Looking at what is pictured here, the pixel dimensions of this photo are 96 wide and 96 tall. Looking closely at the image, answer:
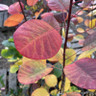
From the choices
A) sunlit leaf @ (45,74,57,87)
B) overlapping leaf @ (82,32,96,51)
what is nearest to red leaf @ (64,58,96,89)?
overlapping leaf @ (82,32,96,51)

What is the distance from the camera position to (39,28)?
235mm

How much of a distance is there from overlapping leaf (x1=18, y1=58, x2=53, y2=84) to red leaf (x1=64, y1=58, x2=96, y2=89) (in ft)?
0.26

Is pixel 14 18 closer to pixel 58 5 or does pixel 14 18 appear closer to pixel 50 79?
pixel 58 5

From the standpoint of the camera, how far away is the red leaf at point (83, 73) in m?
0.24

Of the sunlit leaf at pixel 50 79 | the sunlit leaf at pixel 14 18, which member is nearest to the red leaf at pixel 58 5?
the sunlit leaf at pixel 14 18

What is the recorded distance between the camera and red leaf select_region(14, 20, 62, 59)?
0.68ft

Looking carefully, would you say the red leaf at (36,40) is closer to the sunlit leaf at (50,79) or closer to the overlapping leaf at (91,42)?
the overlapping leaf at (91,42)

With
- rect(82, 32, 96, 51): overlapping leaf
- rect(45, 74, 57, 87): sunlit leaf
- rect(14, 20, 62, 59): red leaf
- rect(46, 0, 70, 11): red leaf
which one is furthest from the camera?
rect(45, 74, 57, 87): sunlit leaf

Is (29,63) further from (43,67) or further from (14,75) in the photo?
(14,75)

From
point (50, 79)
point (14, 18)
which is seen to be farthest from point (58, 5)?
point (50, 79)

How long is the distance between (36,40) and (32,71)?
16 cm

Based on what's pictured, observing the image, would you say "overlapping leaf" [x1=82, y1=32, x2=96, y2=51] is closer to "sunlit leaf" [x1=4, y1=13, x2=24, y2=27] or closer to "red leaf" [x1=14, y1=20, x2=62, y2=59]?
"red leaf" [x1=14, y1=20, x2=62, y2=59]

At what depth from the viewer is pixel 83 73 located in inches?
10.7

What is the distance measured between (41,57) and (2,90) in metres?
1.12
